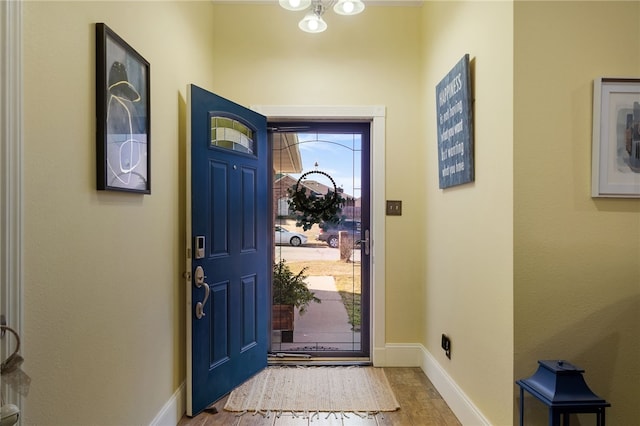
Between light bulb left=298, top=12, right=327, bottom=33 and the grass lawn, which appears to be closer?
light bulb left=298, top=12, right=327, bottom=33

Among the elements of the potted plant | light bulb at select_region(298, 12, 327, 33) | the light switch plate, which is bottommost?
the potted plant

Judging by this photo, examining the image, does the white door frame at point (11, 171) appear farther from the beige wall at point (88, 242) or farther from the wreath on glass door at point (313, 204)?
the wreath on glass door at point (313, 204)

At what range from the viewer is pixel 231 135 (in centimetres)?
256

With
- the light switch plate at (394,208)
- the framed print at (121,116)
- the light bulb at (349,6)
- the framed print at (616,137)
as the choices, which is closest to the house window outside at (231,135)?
the framed print at (121,116)

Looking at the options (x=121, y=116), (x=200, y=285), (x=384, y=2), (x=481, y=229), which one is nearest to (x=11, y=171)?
(x=121, y=116)

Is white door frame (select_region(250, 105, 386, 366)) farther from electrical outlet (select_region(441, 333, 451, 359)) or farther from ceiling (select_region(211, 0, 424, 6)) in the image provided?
ceiling (select_region(211, 0, 424, 6))

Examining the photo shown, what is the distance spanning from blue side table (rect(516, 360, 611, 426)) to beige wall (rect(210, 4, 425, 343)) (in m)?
1.52

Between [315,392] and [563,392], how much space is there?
5.18ft

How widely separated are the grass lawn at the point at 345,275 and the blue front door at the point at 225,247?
1.30 ft

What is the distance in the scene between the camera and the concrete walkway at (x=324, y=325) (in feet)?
10.2

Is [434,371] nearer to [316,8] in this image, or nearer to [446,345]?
[446,345]

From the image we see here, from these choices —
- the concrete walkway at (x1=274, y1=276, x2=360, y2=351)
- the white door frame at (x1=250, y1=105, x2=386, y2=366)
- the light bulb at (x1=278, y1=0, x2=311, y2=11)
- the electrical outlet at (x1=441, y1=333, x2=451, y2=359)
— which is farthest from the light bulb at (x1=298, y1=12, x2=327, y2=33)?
the electrical outlet at (x1=441, y1=333, x2=451, y2=359)

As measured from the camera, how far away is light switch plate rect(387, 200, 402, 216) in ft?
9.77

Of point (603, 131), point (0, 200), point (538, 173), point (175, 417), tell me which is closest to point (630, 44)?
point (603, 131)
